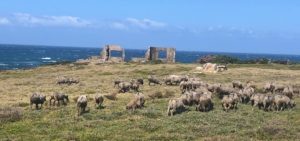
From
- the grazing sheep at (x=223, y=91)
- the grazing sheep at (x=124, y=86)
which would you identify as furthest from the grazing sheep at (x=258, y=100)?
the grazing sheep at (x=124, y=86)

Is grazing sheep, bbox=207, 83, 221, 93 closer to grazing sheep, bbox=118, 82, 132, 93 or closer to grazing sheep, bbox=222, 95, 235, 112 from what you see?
grazing sheep, bbox=222, 95, 235, 112

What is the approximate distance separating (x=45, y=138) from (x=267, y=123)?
11799mm

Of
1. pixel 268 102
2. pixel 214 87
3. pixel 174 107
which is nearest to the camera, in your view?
pixel 174 107

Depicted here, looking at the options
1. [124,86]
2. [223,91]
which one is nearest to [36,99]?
[124,86]

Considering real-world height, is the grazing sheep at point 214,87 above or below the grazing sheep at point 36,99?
above

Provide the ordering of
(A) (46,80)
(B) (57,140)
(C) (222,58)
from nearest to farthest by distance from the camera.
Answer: (B) (57,140) → (A) (46,80) → (C) (222,58)

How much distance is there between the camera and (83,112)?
116 feet

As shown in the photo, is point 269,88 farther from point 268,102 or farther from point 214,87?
point 268,102

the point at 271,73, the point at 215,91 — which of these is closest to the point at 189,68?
the point at 271,73

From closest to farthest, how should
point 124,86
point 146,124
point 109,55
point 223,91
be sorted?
point 146,124
point 223,91
point 124,86
point 109,55

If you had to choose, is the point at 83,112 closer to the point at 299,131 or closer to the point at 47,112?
the point at 47,112

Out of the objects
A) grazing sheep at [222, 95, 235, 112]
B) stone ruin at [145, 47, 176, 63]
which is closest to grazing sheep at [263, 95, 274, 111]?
grazing sheep at [222, 95, 235, 112]

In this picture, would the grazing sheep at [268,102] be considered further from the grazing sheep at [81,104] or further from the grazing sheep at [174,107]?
the grazing sheep at [81,104]

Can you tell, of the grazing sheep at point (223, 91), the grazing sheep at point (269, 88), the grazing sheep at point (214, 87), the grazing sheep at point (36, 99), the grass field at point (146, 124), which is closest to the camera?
the grass field at point (146, 124)
